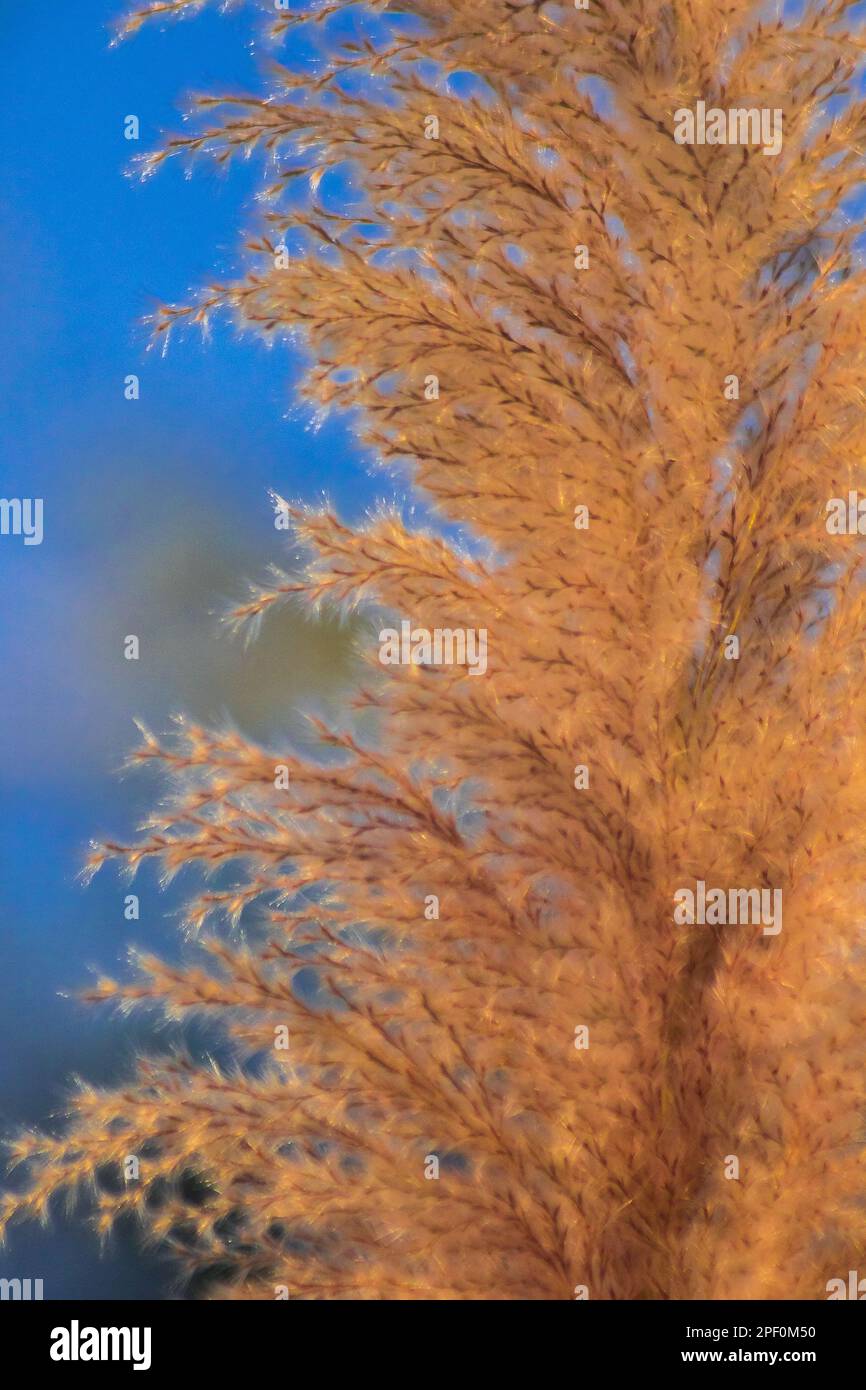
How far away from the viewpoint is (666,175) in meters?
2.16

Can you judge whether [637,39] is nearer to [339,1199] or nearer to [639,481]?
[639,481]

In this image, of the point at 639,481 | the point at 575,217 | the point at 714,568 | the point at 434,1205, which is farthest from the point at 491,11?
the point at 434,1205

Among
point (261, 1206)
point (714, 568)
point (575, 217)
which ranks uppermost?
point (575, 217)

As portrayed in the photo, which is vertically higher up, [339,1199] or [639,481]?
[639,481]

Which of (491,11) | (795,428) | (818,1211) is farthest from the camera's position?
(491,11)

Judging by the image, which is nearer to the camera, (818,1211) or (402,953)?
(818,1211)

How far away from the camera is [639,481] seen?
213 cm

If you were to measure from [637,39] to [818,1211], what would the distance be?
6.05 ft

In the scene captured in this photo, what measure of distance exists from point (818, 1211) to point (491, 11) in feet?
6.40

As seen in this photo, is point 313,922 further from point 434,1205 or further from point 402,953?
point 434,1205

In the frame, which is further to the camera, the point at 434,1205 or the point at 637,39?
the point at 637,39

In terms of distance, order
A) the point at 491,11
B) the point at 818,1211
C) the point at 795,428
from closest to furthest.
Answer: the point at 818,1211
the point at 795,428
the point at 491,11
